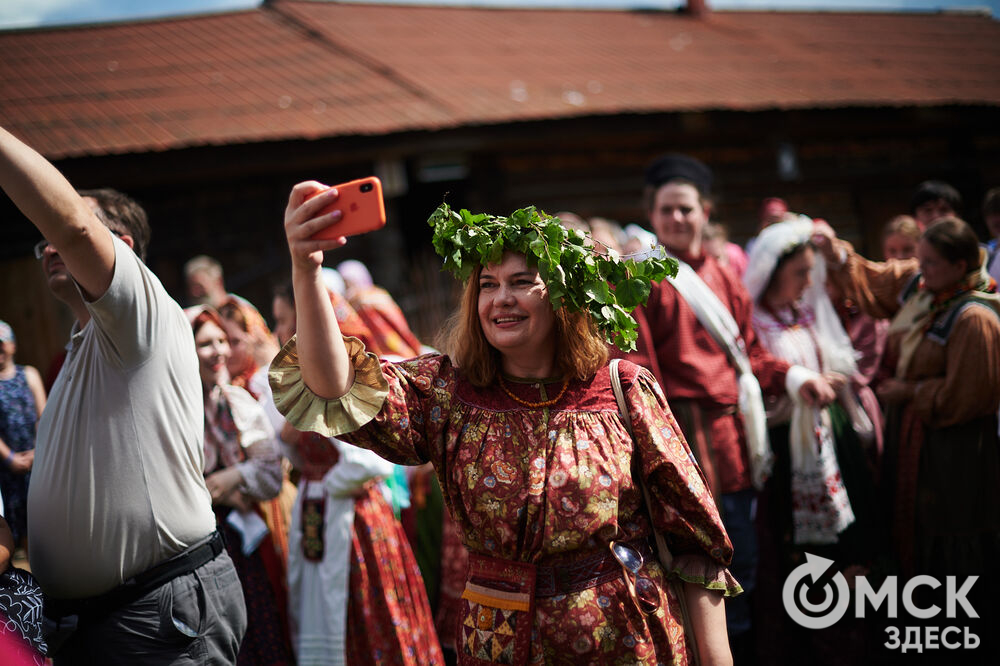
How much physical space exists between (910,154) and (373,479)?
10.2 m

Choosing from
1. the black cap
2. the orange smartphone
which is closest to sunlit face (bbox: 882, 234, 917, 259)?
the black cap

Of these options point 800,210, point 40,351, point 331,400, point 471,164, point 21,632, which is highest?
point 331,400

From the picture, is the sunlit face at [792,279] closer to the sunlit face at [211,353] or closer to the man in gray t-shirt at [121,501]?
the sunlit face at [211,353]

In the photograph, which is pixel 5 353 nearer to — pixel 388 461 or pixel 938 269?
pixel 388 461

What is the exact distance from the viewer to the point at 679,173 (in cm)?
388

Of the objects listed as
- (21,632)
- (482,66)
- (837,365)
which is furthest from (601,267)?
(482,66)

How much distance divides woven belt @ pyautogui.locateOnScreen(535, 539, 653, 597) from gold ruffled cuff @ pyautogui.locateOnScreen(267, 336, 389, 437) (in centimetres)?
59

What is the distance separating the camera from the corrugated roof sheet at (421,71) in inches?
303

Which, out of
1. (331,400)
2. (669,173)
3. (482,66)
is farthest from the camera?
(482,66)

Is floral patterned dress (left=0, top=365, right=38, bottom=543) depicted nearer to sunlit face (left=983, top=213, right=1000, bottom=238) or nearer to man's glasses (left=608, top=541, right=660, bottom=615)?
man's glasses (left=608, top=541, right=660, bottom=615)

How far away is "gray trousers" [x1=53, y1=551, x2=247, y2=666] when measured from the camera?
2088mm

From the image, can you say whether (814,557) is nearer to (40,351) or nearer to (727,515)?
(727,515)

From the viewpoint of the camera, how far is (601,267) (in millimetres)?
2291

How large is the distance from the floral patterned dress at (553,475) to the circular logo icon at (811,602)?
210cm
